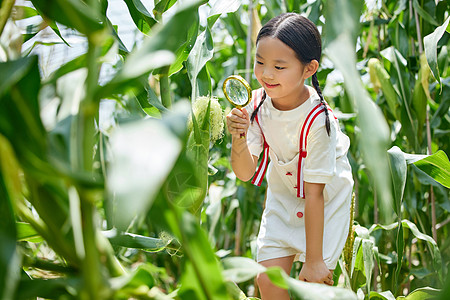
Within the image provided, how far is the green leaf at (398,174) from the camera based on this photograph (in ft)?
2.61

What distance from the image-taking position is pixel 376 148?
261 millimetres

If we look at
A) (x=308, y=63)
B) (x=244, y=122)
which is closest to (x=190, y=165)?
(x=244, y=122)

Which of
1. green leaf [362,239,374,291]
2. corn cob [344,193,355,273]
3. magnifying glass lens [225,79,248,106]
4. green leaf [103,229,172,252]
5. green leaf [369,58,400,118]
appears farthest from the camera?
green leaf [369,58,400,118]

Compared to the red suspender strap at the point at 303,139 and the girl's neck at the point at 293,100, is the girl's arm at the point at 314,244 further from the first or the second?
the girl's neck at the point at 293,100

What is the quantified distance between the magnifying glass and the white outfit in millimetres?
188

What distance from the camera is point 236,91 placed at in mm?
789

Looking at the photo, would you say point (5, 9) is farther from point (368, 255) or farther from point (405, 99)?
point (405, 99)

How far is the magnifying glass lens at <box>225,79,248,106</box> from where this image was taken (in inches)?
30.5

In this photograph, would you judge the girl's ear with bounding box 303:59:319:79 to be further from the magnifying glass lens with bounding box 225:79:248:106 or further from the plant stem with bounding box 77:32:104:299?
the plant stem with bounding box 77:32:104:299

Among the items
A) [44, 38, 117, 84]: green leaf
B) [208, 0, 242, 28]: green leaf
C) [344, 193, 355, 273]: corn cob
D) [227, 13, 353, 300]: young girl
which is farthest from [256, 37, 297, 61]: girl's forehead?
[44, 38, 117, 84]: green leaf

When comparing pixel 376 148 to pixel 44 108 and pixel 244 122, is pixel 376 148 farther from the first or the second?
pixel 244 122

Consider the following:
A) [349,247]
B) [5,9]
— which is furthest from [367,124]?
[349,247]

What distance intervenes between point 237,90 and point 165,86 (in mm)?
132

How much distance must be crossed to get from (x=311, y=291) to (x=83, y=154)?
0.19 metres
